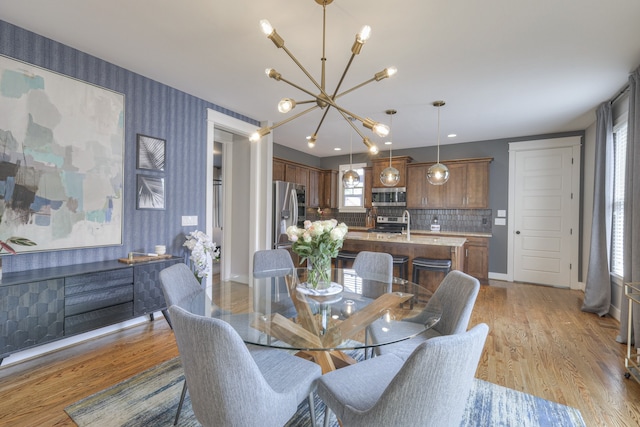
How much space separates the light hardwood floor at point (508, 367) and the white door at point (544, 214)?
1839 mm

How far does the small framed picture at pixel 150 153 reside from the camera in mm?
3186

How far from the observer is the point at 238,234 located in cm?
509

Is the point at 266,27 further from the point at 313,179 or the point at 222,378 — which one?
the point at 313,179

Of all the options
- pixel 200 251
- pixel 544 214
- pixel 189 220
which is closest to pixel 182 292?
pixel 200 251

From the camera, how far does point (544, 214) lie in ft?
17.2

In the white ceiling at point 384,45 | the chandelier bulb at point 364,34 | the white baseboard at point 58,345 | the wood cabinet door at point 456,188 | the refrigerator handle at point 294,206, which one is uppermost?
the white ceiling at point 384,45

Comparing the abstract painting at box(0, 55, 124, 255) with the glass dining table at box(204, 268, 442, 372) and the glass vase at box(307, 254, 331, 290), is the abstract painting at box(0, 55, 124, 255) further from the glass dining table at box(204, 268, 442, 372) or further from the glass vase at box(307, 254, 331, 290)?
the glass vase at box(307, 254, 331, 290)

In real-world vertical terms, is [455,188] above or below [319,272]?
above

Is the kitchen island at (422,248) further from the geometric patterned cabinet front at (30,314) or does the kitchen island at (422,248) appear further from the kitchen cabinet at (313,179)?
the geometric patterned cabinet front at (30,314)

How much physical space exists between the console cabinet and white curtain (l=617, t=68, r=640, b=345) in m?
4.43

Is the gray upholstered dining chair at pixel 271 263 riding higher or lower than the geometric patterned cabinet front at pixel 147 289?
higher

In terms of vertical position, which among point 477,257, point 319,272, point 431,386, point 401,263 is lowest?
point 477,257

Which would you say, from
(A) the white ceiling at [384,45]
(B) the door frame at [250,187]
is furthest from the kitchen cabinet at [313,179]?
(A) the white ceiling at [384,45]

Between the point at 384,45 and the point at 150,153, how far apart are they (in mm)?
2627
